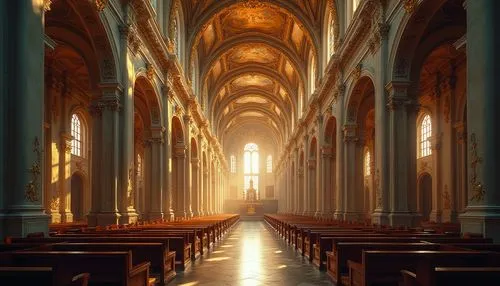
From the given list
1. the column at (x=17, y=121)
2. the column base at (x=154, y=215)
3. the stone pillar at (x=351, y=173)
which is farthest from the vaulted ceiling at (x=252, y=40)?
the column at (x=17, y=121)

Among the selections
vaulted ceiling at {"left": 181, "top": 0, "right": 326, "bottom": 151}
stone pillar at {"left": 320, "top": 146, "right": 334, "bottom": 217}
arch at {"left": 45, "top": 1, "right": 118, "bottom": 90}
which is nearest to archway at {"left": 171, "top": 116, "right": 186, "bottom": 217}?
vaulted ceiling at {"left": 181, "top": 0, "right": 326, "bottom": 151}

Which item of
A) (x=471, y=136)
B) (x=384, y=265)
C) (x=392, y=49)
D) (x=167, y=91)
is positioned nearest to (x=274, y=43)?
(x=167, y=91)

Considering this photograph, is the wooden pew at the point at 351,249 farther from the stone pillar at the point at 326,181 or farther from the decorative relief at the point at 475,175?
the stone pillar at the point at 326,181

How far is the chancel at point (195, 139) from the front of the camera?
8.00 metres

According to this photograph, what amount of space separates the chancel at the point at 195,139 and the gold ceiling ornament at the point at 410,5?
51mm

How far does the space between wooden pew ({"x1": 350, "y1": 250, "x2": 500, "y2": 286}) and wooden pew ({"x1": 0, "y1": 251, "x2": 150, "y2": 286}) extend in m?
3.15

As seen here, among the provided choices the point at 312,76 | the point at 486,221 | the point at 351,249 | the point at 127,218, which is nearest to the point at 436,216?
the point at 127,218

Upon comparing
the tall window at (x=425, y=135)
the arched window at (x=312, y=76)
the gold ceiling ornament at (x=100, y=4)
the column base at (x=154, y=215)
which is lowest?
the column base at (x=154, y=215)

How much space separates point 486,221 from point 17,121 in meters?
8.82

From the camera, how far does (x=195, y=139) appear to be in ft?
126

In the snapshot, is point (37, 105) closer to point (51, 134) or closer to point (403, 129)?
point (403, 129)

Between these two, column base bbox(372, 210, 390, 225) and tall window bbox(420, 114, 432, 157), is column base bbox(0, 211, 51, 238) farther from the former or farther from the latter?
tall window bbox(420, 114, 432, 157)

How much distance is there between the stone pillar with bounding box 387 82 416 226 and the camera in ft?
53.0

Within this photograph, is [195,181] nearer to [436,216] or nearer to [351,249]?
[436,216]
